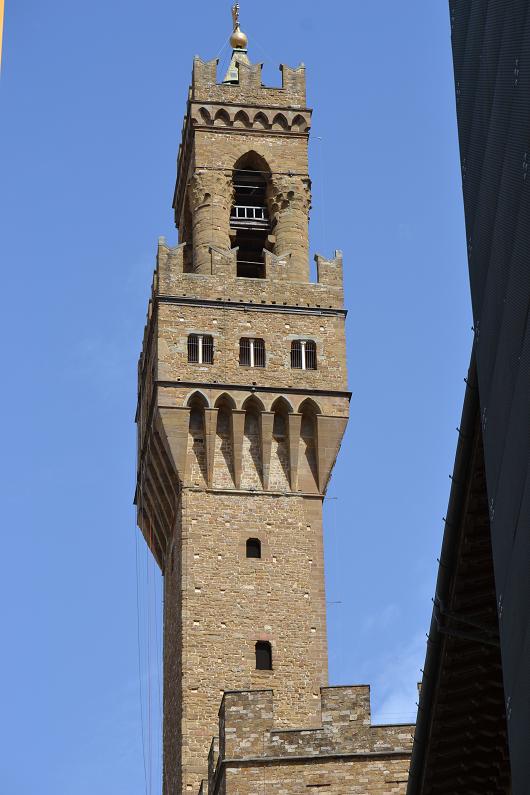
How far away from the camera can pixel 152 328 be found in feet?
140

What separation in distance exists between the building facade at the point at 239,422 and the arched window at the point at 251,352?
0.10 ft

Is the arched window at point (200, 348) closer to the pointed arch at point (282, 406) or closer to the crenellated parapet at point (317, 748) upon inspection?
the pointed arch at point (282, 406)

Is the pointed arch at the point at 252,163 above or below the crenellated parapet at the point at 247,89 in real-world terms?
below

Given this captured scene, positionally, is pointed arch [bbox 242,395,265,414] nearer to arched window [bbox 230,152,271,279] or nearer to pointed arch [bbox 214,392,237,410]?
pointed arch [bbox 214,392,237,410]

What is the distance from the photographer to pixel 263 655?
124ft

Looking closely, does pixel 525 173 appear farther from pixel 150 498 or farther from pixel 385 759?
pixel 150 498

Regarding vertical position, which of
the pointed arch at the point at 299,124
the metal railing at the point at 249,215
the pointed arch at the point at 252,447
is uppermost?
the pointed arch at the point at 299,124

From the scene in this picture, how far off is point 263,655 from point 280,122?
14654 mm

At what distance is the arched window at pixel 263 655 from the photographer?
123ft

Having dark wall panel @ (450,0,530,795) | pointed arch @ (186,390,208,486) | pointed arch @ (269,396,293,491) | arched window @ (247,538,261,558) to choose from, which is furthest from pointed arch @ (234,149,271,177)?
dark wall panel @ (450,0,530,795)

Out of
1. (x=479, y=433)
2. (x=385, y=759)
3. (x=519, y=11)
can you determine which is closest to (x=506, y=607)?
(x=479, y=433)

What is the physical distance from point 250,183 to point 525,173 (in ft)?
92.3

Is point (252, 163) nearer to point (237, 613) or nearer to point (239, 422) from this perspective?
point (239, 422)

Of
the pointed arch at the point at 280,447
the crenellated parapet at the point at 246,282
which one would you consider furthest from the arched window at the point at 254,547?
the crenellated parapet at the point at 246,282
